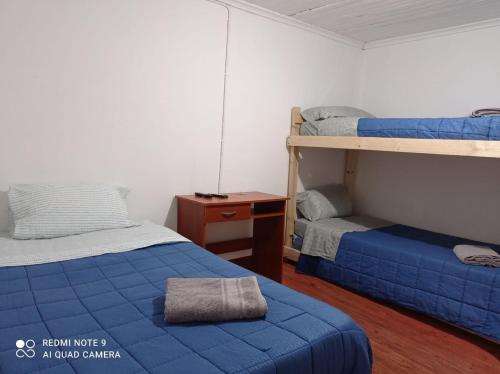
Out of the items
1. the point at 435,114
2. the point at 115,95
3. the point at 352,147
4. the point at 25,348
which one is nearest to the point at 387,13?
the point at 435,114

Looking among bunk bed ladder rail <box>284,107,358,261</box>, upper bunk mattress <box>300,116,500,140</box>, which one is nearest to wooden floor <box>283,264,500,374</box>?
bunk bed ladder rail <box>284,107,358,261</box>

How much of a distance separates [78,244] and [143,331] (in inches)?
36.1

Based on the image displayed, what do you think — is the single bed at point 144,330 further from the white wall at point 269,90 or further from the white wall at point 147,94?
the white wall at point 269,90

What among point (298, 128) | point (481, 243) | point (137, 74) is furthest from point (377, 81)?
point (137, 74)

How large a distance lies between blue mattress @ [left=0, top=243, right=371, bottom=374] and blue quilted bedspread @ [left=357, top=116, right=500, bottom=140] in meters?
1.61

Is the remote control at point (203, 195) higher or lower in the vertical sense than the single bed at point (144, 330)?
higher

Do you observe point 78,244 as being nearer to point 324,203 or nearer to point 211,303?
point 211,303

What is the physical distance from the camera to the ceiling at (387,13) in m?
2.74

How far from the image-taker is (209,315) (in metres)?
Result: 1.20

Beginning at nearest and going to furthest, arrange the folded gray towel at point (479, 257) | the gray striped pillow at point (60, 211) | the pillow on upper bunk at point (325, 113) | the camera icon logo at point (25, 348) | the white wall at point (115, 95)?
the camera icon logo at point (25, 348) → the gray striped pillow at point (60, 211) → the white wall at point (115, 95) → the folded gray towel at point (479, 257) → the pillow on upper bunk at point (325, 113)

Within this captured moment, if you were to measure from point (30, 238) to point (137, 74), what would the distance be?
4.13 feet

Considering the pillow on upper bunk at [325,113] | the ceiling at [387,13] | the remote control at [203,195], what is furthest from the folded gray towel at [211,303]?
the ceiling at [387,13]

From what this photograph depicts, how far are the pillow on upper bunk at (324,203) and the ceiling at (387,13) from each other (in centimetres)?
157

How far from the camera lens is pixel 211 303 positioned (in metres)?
1.22
